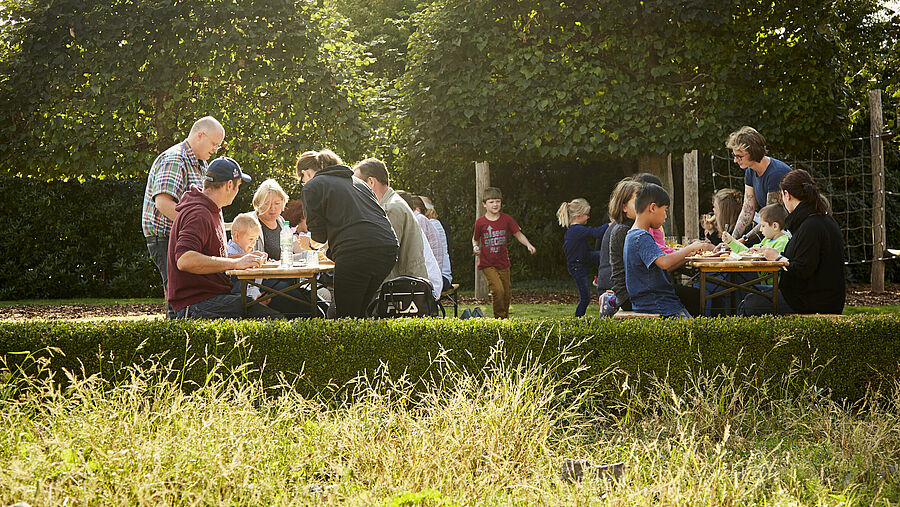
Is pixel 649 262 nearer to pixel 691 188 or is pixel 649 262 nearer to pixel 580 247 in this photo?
pixel 580 247

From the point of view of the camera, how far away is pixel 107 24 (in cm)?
1077

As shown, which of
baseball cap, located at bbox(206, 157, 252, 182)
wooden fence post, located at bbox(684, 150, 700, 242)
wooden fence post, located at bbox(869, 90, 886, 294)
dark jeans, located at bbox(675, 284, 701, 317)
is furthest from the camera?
wooden fence post, located at bbox(869, 90, 886, 294)

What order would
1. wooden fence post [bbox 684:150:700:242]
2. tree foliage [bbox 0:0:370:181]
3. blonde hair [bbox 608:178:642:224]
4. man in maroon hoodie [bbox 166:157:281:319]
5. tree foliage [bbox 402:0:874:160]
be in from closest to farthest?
1. man in maroon hoodie [bbox 166:157:281:319]
2. blonde hair [bbox 608:178:642:224]
3. tree foliage [bbox 402:0:874:160]
4. tree foliage [bbox 0:0:370:181]
5. wooden fence post [bbox 684:150:700:242]

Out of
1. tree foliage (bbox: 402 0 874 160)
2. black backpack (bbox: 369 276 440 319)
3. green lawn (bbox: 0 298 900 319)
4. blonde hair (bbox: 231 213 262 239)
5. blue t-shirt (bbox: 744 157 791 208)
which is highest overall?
tree foliage (bbox: 402 0 874 160)

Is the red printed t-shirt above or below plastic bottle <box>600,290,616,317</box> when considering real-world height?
above

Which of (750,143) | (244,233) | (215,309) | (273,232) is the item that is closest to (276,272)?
(215,309)

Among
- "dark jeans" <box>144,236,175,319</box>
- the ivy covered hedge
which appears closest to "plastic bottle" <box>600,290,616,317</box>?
the ivy covered hedge

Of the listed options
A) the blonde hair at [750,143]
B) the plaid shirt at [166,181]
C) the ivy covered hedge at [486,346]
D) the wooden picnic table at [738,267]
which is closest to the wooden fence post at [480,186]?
the blonde hair at [750,143]

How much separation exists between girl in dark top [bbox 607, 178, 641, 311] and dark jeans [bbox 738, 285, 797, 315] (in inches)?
36.5

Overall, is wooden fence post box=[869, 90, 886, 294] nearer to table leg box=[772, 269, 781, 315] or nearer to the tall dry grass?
table leg box=[772, 269, 781, 315]

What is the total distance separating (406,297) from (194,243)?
5.14ft

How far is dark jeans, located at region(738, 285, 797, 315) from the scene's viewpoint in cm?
606

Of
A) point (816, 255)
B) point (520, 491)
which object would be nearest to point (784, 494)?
point (520, 491)

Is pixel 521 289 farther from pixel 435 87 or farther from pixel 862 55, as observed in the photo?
pixel 862 55
